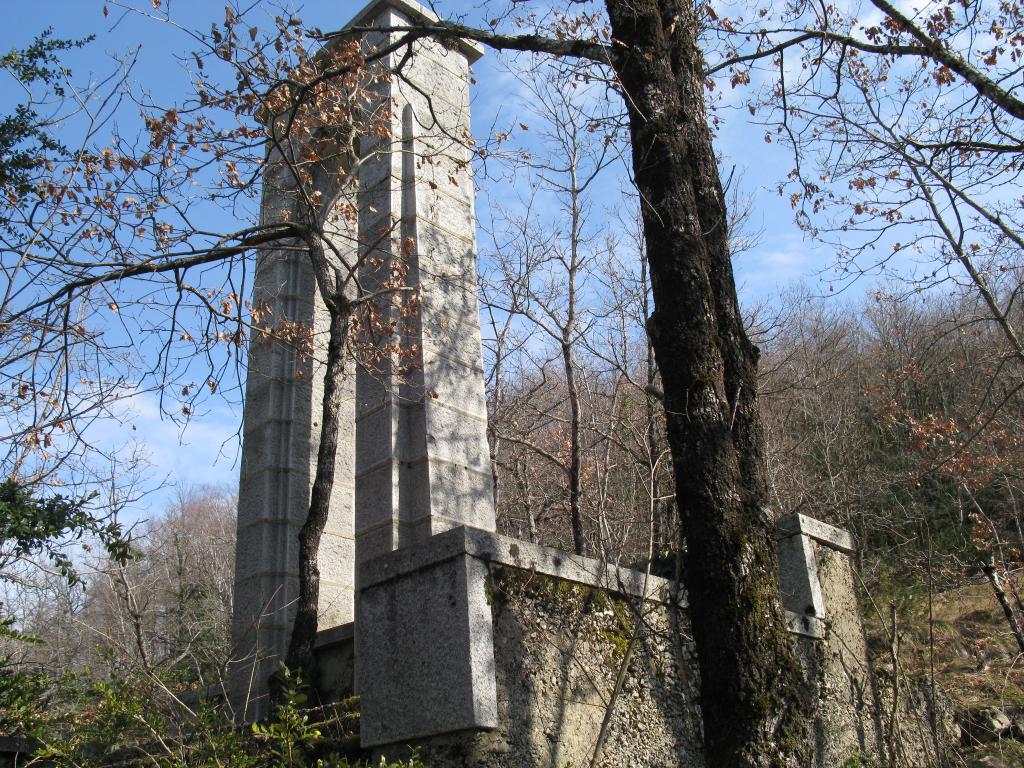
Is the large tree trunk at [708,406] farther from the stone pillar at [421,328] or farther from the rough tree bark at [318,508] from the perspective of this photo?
the rough tree bark at [318,508]

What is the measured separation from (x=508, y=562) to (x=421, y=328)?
280 cm

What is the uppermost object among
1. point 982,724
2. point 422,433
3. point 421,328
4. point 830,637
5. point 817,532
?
point 421,328

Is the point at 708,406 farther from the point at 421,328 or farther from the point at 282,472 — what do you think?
the point at 282,472

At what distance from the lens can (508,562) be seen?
12.3 ft

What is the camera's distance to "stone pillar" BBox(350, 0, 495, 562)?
577cm

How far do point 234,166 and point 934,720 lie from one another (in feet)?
18.3

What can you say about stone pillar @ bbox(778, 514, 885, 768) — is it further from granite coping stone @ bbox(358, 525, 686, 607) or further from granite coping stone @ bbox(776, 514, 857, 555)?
granite coping stone @ bbox(358, 525, 686, 607)

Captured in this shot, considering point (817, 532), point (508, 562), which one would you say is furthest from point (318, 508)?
point (817, 532)

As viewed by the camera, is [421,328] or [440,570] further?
[421,328]

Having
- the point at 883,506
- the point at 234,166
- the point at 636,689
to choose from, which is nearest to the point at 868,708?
the point at 636,689

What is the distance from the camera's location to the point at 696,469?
12.0 feet

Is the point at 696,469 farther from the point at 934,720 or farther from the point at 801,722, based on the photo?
the point at 934,720

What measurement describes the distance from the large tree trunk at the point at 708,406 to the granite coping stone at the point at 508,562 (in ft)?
1.69

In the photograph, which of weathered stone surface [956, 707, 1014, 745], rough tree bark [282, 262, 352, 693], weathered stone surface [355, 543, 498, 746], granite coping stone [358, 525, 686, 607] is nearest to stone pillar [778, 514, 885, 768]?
granite coping stone [358, 525, 686, 607]
